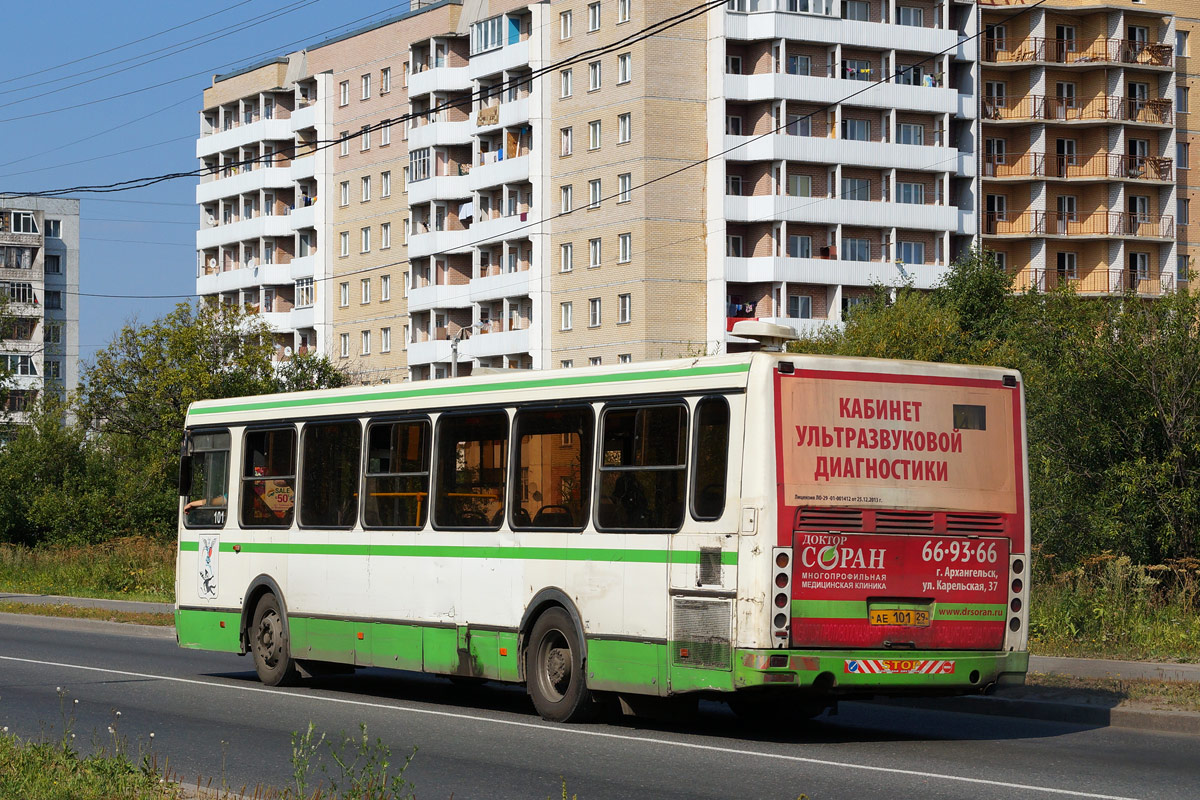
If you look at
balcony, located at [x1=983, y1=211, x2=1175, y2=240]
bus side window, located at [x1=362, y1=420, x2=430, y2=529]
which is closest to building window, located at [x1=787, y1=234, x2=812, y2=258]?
balcony, located at [x1=983, y1=211, x2=1175, y2=240]

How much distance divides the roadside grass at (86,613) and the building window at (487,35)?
195 feet

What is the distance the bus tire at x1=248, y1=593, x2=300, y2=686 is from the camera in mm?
18250

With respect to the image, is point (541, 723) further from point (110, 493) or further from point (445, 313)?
point (445, 313)

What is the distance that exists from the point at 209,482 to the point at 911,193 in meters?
68.3

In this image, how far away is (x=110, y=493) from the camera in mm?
49781

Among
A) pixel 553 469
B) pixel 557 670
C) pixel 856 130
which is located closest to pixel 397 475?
pixel 553 469

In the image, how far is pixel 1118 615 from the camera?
66.1 ft

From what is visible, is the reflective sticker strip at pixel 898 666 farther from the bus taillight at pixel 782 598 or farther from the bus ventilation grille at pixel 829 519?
the bus ventilation grille at pixel 829 519

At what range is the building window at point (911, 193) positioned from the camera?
83.9m

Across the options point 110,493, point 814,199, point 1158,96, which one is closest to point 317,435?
point 110,493

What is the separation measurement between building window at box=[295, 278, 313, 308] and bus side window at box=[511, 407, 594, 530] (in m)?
93.6

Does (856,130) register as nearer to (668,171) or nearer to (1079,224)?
(668,171)

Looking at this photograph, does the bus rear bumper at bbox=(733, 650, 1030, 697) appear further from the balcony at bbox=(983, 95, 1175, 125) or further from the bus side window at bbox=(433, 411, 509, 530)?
the balcony at bbox=(983, 95, 1175, 125)

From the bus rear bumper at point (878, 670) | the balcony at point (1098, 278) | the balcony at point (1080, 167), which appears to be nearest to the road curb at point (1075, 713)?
the bus rear bumper at point (878, 670)
